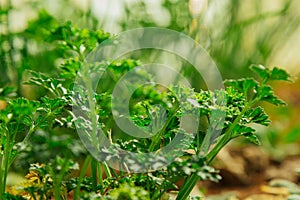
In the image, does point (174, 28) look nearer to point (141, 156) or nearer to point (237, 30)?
point (237, 30)

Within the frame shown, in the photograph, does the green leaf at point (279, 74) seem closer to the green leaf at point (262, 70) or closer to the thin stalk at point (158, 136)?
the green leaf at point (262, 70)

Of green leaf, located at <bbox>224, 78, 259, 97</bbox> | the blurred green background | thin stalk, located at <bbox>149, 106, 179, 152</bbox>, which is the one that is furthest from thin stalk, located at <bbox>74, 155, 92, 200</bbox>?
the blurred green background

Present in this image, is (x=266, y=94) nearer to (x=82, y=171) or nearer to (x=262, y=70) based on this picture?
(x=262, y=70)

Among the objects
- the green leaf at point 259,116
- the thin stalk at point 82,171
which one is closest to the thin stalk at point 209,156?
the green leaf at point 259,116

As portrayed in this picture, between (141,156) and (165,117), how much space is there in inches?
4.0

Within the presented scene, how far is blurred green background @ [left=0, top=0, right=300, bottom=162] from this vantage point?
1485 millimetres

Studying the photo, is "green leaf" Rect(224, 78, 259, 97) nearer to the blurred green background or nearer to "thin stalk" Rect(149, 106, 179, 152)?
"thin stalk" Rect(149, 106, 179, 152)

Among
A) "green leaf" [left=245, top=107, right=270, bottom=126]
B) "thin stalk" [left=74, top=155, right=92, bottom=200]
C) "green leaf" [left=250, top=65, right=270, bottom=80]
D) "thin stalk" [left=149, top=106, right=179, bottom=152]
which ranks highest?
"green leaf" [left=250, top=65, right=270, bottom=80]

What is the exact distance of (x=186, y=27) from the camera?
4.92ft

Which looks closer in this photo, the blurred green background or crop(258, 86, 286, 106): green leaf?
crop(258, 86, 286, 106): green leaf

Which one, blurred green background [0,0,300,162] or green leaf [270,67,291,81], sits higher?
blurred green background [0,0,300,162]

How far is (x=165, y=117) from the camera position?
2.41ft

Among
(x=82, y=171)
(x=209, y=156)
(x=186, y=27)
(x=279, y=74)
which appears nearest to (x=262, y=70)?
(x=279, y=74)

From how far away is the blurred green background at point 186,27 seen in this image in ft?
4.87
